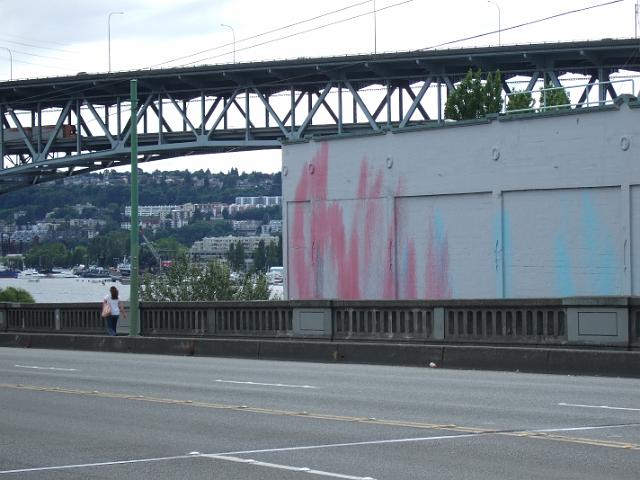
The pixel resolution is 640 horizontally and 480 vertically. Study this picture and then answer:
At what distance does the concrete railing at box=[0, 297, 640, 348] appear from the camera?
19.9 m

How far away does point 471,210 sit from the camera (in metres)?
36.9

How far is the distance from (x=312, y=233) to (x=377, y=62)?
31983mm

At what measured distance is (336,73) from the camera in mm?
77062

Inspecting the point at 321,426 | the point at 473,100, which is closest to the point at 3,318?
the point at 321,426

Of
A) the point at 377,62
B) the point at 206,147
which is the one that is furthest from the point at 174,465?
the point at 206,147

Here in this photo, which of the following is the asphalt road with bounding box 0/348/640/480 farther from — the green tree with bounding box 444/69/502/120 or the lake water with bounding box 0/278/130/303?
the lake water with bounding box 0/278/130/303

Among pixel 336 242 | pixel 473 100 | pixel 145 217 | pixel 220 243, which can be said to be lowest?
pixel 336 242

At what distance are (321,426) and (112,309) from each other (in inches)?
687

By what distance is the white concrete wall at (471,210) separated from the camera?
108 feet

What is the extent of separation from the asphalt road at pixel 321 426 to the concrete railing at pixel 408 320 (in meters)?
1.60

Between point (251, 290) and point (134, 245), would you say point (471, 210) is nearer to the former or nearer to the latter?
point (134, 245)

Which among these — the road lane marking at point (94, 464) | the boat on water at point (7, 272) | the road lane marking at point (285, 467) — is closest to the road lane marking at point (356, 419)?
the road lane marking at point (285, 467)

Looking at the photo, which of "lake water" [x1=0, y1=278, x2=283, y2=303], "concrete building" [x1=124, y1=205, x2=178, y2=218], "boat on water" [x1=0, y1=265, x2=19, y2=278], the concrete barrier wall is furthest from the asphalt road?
"concrete building" [x1=124, y1=205, x2=178, y2=218]

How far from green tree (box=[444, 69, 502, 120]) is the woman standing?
106 feet
